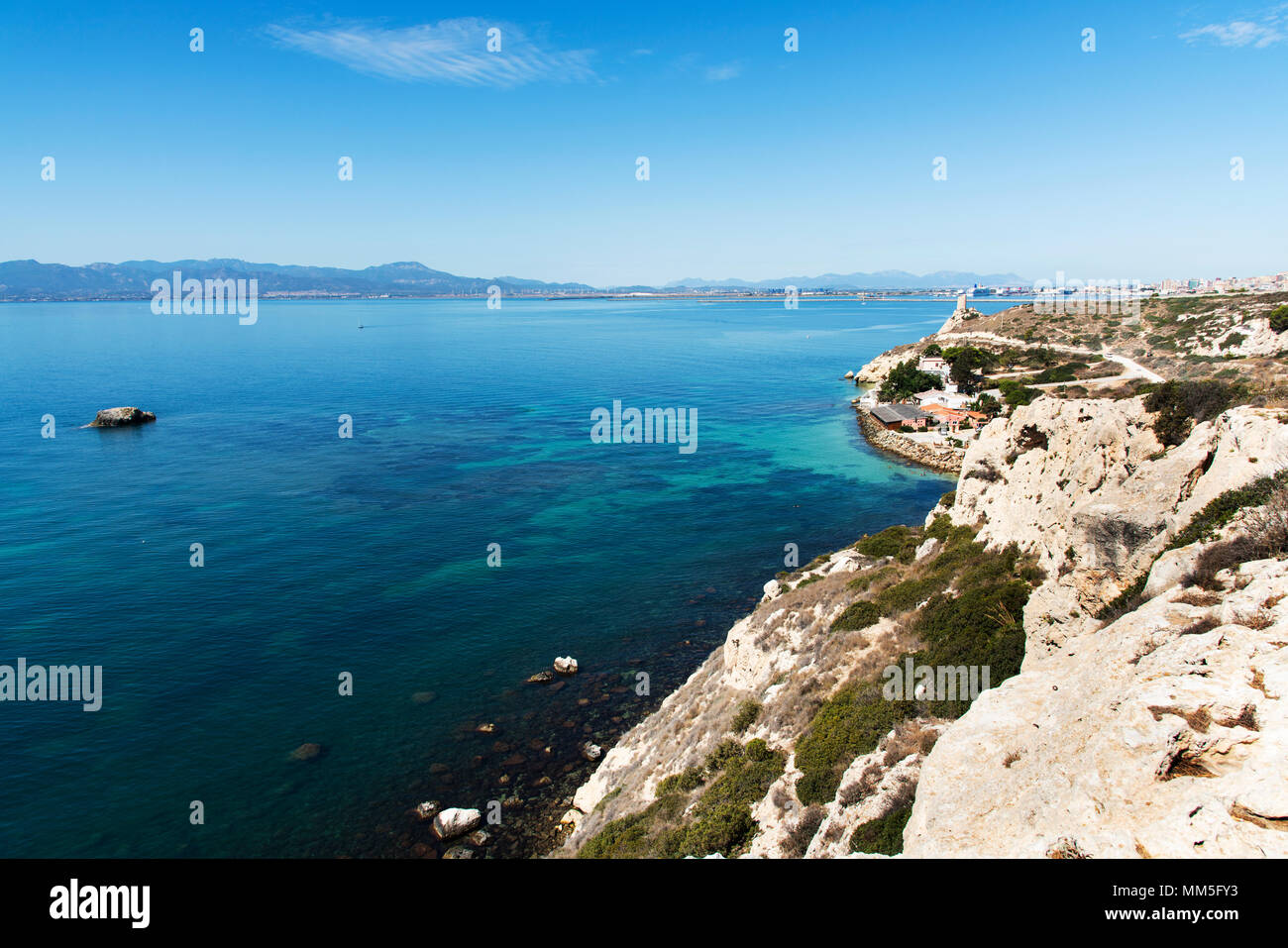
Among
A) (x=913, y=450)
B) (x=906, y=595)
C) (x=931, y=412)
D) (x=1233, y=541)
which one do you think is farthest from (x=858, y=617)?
(x=931, y=412)

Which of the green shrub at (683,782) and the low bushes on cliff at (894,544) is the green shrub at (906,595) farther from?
the green shrub at (683,782)

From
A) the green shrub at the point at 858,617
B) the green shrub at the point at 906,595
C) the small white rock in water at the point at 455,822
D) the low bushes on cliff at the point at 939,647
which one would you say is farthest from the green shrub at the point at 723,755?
the small white rock in water at the point at 455,822

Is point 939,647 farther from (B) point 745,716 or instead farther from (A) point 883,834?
(A) point 883,834

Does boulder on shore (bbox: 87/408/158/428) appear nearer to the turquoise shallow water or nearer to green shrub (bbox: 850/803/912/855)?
the turquoise shallow water

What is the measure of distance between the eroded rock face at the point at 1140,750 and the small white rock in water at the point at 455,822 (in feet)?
65.7

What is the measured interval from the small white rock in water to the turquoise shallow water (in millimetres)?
1515

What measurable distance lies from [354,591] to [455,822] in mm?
22295

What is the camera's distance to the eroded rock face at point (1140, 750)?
825 cm

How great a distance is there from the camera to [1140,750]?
370 inches

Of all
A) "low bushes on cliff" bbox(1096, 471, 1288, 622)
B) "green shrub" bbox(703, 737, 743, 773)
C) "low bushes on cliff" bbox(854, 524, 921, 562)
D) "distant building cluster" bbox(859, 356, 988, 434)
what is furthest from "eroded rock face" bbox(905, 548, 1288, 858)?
"distant building cluster" bbox(859, 356, 988, 434)

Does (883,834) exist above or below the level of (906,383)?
below

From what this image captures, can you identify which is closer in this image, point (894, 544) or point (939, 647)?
point (939, 647)
